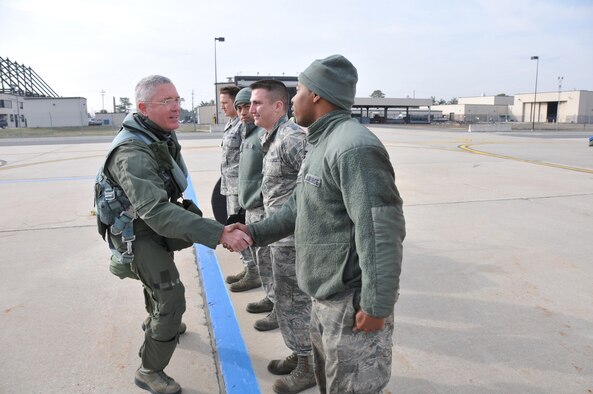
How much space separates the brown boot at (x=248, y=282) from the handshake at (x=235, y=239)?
6.43ft

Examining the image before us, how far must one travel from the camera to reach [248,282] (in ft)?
14.3

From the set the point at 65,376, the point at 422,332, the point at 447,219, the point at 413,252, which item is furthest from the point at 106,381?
the point at 447,219

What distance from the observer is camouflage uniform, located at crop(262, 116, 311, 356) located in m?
2.98

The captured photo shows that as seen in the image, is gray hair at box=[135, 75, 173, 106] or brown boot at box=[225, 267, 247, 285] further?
brown boot at box=[225, 267, 247, 285]

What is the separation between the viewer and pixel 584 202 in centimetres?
785

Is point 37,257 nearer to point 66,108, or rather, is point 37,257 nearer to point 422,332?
point 422,332

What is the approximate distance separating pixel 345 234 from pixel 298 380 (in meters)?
1.36

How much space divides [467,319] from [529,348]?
54 centimetres

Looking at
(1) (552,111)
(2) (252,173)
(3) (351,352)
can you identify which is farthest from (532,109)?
(3) (351,352)

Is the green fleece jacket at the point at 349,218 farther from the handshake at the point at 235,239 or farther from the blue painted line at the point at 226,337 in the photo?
the blue painted line at the point at 226,337

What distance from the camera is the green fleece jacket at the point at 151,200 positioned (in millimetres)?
2383

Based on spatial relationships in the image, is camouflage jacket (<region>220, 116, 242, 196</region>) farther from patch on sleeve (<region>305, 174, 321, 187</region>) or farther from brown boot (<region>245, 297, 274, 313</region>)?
patch on sleeve (<region>305, 174, 321, 187</region>)

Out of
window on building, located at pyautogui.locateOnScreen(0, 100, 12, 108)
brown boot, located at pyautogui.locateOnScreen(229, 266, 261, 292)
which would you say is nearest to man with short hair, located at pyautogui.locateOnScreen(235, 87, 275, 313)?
brown boot, located at pyautogui.locateOnScreen(229, 266, 261, 292)

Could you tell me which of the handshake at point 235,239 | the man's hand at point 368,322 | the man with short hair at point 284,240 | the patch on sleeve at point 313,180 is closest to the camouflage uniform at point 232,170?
the man with short hair at point 284,240
